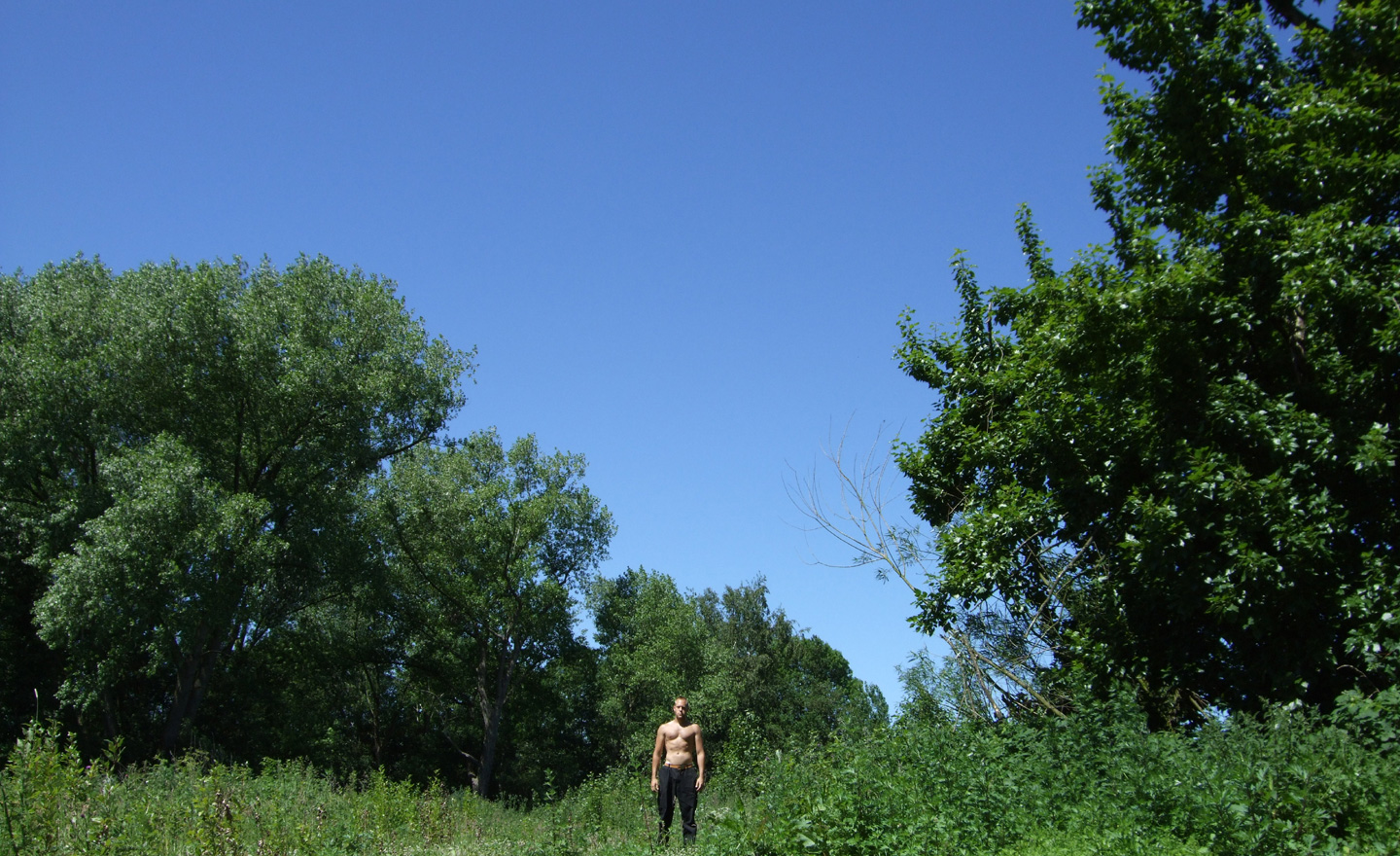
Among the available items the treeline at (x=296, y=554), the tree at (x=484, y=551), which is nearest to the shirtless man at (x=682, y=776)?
the treeline at (x=296, y=554)

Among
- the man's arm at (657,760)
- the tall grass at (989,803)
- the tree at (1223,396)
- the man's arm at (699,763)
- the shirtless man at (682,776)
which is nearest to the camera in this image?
the tall grass at (989,803)

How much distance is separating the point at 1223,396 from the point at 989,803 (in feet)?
17.0

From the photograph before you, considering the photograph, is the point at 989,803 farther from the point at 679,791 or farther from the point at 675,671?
the point at 675,671

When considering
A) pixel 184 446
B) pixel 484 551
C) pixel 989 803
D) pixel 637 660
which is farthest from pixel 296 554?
pixel 989 803

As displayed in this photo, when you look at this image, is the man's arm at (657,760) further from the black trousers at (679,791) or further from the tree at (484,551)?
the tree at (484,551)

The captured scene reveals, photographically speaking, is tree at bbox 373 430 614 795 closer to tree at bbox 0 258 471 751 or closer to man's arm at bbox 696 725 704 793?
tree at bbox 0 258 471 751

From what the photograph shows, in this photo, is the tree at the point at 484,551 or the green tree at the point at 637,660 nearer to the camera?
the tree at the point at 484,551

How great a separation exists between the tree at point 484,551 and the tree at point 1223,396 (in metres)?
24.0

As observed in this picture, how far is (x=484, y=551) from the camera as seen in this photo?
33.9 meters

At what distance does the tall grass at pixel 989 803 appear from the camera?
5730 millimetres

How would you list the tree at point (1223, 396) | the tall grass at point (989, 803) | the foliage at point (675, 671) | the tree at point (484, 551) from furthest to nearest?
the foliage at point (675, 671), the tree at point (484, 551), the tree at point (1223, 396), the tall grass at point (989, 803)

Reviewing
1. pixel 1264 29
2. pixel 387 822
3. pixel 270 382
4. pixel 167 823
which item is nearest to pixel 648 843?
pixel 387 822

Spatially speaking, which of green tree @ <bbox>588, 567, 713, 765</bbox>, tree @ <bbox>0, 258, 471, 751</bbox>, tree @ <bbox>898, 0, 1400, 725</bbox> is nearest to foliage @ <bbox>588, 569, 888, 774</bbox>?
green tree @ <bbox>588, 567, 713, 765</bbox>

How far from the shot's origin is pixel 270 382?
76.3 ft
